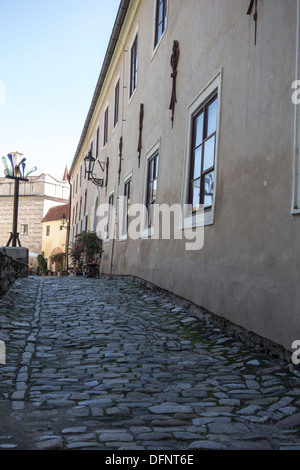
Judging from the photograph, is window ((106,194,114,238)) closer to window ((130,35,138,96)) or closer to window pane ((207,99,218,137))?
window ((130,35,138,96))

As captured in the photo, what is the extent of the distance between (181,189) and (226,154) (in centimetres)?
188

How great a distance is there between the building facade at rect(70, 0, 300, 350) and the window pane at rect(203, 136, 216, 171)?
0.01 meters

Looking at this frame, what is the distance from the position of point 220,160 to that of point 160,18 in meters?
5.53

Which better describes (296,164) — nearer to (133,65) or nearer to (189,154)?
A: (189,154)

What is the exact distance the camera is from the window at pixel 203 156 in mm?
6293

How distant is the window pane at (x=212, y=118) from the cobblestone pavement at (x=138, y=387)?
2.51 m

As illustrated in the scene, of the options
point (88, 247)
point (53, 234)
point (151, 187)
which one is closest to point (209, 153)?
point (151, 187)

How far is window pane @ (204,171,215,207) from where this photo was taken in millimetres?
6123

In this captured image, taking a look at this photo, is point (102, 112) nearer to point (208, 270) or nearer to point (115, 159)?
point (115, 159)

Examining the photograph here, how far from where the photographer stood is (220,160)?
575 cm

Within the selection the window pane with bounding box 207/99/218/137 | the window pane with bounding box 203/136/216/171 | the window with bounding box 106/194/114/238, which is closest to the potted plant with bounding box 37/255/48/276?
the window with bounding box 106/194/114/238

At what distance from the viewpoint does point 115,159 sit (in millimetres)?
14945

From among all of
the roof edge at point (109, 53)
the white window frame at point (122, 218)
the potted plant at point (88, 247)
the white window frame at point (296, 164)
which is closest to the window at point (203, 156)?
the white window frame at point (296, 164)

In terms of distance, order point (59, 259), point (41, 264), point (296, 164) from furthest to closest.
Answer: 1. point (41, 264)
2. point (59, 259)
3. point (296, 164)
